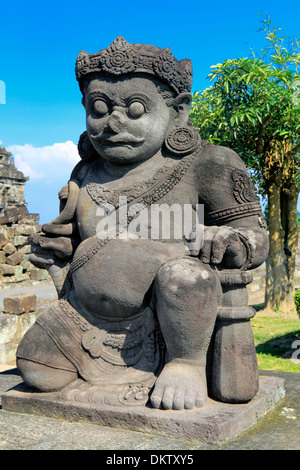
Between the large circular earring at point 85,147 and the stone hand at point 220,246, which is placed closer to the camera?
the stone hand at point 220,246

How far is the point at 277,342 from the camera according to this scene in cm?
761

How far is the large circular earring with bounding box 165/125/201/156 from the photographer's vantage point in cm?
301

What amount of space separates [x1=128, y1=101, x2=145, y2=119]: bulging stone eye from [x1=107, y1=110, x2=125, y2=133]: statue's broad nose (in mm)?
64

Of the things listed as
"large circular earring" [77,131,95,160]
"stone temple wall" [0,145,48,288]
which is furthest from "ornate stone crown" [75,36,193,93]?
"stone temple wall" [0,145,48,288]

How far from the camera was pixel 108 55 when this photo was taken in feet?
9.62

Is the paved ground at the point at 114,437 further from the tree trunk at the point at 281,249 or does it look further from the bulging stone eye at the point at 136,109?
the tree trunk at the point at 281,249

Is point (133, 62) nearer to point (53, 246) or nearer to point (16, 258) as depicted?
point (53, 246)

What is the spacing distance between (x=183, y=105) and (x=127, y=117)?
15.5 inches

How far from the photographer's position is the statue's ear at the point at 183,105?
309 cm

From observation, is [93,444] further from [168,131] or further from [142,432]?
[168,131]

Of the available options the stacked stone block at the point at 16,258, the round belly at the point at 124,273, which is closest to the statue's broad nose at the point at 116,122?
the round belly at the point at 124,273

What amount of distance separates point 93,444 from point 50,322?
0.88 m

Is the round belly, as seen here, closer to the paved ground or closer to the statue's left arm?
the statue's left arm

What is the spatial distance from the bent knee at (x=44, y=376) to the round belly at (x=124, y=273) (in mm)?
451
